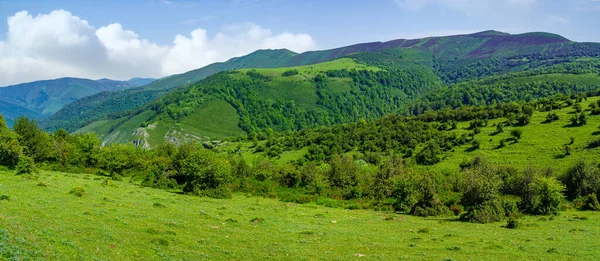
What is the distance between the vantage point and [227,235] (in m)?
30.2

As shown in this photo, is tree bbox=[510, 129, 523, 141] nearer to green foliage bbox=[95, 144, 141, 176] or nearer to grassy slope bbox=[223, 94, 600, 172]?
grassy slope bbox=[223, 94, 600, 172]

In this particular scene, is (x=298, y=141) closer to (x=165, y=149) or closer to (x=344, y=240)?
(x=165, y=149)

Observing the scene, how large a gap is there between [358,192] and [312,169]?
14.2 metres

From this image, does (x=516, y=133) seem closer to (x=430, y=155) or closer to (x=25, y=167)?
(x=430, y=155)

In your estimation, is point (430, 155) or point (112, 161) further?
point (430, 155)

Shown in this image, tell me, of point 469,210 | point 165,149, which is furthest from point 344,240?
point 165,149

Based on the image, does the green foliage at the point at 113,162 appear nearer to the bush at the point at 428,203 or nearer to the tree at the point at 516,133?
the bush at the point at 428,203

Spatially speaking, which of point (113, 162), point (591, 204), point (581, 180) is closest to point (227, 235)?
point (591, 204)

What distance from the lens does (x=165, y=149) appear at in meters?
104

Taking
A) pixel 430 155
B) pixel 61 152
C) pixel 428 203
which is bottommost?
pixel 430 155

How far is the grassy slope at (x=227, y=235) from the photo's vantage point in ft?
71.2

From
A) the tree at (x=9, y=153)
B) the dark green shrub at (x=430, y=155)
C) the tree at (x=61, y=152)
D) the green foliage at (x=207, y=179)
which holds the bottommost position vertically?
the dark green shrub at (x=430, y=155)

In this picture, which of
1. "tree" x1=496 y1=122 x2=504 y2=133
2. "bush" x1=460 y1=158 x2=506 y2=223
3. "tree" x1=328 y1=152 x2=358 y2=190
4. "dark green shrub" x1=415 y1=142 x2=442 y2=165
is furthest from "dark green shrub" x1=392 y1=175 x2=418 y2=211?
"tree" x1=496 y1=122 x2=504 y2=133

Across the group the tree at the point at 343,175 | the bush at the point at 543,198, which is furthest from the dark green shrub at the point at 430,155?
the bush at the point at 543,198
